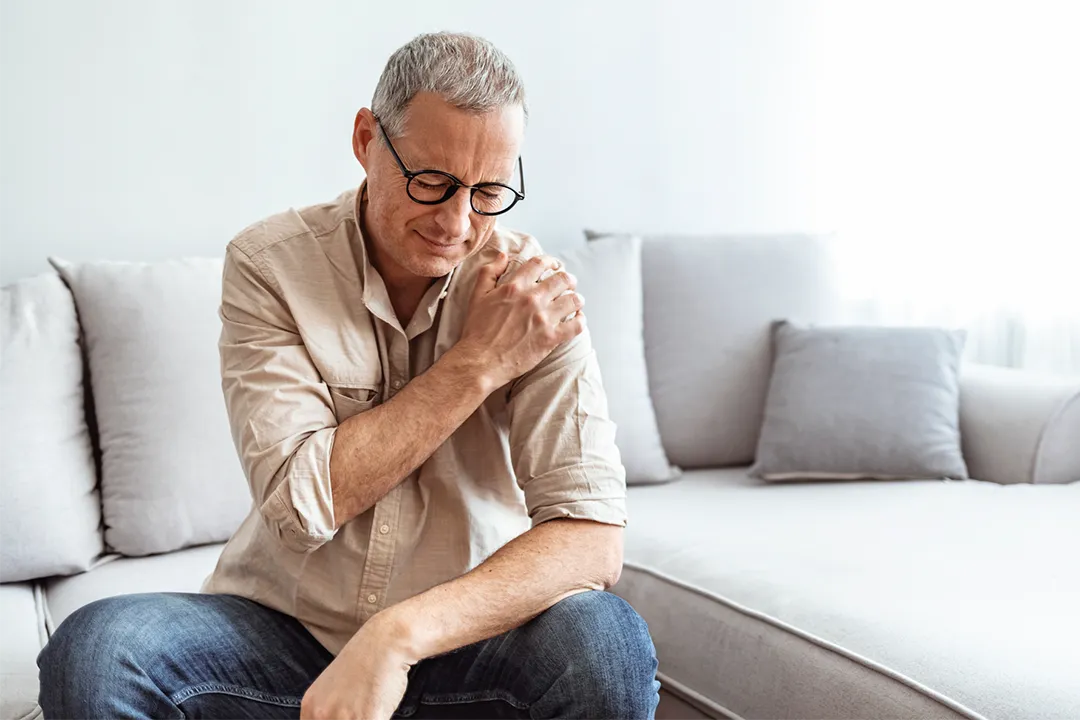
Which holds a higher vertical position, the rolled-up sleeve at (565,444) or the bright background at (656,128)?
the bright background at (656,128)

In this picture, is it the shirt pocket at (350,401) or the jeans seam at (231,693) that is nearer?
the jeans seam at (231,693)

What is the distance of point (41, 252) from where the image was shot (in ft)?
7.01

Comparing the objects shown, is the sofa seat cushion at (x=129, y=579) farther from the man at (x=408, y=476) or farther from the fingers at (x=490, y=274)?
the fingers at (x=490, y=274)

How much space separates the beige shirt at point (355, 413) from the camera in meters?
1.32

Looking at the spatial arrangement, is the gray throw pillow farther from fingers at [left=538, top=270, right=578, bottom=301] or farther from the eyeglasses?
the eyeglasses

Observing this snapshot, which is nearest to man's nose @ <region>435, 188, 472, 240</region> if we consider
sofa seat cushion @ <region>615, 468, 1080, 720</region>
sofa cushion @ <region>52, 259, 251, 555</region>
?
sofa seat cushion @ <region>615, 468, 1080, 720</region>

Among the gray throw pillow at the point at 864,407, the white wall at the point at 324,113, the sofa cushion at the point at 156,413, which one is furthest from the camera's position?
the gray throw pillow at the point at 864,407

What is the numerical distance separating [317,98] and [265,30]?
173 mm

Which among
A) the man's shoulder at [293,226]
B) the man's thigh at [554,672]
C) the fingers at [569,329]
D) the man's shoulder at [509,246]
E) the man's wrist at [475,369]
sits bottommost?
the man's thigh at [554,672]

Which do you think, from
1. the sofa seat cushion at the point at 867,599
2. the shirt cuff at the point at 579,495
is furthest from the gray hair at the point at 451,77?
the sofa seat cushion at the point at 867,599

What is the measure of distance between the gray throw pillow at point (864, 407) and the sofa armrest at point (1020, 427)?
2.1 inches

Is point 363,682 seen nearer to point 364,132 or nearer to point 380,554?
point 380,554

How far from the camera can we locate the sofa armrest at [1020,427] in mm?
2170

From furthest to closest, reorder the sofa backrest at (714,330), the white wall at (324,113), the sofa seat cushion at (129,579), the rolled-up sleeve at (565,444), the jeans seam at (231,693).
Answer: the sofa backrest at (714,330) < the white wall at (324,113) < the sofa seat cushion at (129,579) < the rolled-up sleeve at (565,444) < the jeans seam at (231,693)
